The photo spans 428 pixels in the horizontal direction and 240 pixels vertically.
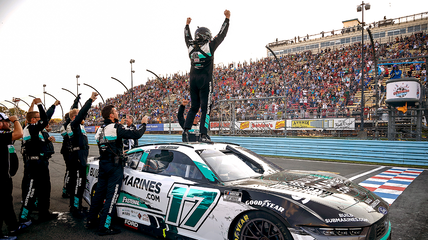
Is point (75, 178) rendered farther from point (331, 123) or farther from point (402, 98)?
point (331, 123)

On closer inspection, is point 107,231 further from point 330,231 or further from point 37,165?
point 330,231

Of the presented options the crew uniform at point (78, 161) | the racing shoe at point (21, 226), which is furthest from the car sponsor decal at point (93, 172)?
the racing shoe at point (21, 226)

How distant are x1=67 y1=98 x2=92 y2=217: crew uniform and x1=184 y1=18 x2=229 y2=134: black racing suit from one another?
6.05 ft

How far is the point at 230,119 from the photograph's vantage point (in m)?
15.2

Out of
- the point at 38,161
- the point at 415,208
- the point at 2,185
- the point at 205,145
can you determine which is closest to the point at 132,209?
the point at 205,145

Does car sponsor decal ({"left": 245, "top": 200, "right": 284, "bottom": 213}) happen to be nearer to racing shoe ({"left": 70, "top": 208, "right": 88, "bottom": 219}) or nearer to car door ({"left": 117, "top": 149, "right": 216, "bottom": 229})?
car door ({"left": 117, "top": 149, "right": 216, "bottom": 229})

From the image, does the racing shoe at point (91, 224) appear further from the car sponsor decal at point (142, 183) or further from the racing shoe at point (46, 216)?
the racing shoe at point (46, 216)

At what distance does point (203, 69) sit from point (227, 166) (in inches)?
86.7

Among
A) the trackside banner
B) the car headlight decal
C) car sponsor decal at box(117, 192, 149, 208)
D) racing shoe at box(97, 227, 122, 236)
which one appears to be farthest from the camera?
the trackside banner

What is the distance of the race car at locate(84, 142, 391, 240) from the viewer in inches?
96.4

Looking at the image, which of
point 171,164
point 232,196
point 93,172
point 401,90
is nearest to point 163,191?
point 171,164

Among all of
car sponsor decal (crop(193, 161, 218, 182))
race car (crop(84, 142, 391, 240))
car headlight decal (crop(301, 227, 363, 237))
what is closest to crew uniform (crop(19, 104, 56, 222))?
race car (crop(84, 142, 391, 240))

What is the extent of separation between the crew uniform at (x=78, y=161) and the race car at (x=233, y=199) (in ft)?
3.85

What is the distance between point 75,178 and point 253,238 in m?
3.79
